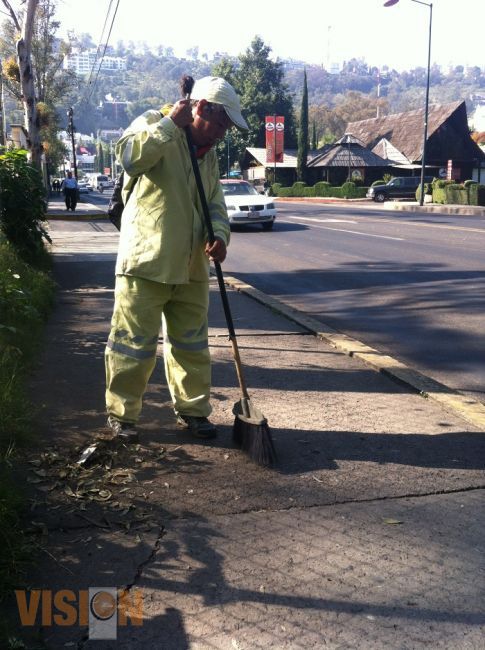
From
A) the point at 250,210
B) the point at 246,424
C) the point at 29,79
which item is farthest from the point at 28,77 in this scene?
the point at 246,424

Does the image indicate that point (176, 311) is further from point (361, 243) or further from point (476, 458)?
point (361, 243)

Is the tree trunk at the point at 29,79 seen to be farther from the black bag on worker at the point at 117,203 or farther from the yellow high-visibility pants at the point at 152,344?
the yellow high-visibility pants at the point at 152,344

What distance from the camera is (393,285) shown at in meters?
11.1

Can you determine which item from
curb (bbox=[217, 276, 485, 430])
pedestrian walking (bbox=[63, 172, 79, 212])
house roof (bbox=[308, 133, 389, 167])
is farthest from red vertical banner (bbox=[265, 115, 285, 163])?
curb (bbox=[217, 276, 485, 430])

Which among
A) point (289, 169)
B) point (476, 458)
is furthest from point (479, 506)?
point (289, 169)

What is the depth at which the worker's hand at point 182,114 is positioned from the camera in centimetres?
380

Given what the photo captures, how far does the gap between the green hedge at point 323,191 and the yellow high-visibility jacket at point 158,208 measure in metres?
52.9

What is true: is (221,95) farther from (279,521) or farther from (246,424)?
(279,521)

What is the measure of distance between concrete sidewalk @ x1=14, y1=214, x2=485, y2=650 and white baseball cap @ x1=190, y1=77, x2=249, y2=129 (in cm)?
168

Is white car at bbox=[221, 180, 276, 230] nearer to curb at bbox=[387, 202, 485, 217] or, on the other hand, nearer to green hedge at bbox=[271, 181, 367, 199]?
curb at bbox=[387, 202, 485, 217]

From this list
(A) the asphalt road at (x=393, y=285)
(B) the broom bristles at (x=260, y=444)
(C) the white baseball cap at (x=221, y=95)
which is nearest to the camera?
(B) the broom bristles at (x=260, y=444)

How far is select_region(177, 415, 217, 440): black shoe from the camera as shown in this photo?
4137 mm

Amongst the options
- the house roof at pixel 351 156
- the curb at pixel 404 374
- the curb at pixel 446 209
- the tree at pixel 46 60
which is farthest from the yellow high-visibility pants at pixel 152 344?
the house roof at pixel 351 156

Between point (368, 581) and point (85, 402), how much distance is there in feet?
8.20
